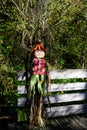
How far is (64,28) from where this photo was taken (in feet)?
25.3

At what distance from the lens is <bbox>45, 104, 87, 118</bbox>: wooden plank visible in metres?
5.39

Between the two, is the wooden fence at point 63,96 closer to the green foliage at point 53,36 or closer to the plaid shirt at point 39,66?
the plaid shirt at point 39,66

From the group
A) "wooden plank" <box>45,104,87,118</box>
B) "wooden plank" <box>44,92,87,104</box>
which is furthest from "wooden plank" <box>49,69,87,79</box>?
"wooden plank" <box>45,104,87,118</box>

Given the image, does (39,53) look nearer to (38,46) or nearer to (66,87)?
(38,46)

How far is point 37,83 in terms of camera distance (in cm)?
464

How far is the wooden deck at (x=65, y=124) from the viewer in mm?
5004

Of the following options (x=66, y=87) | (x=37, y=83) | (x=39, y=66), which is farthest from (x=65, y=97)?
(x=39, y=66)

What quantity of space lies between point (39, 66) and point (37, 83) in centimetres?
30

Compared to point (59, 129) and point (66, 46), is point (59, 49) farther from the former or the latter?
point (59, 129)

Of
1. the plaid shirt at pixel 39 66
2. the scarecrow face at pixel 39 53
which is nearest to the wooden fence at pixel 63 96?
the plaid shirt at pixel 39 66

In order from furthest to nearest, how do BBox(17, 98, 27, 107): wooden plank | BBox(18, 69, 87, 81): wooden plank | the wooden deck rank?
BBox(18, 69, 87, 81): wooden plank < BBox(17, 98, 27, 107): wooden plank < the wooden deck

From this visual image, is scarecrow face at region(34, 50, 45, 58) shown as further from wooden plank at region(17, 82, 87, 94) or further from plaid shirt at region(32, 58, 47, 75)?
wooden plank at region(17, 82, 87, 94)

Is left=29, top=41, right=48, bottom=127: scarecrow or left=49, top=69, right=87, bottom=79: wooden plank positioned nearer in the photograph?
left=29, top=41, right=48, bottom=127: scarecrow

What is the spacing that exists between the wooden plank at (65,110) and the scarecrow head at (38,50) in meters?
1.27
